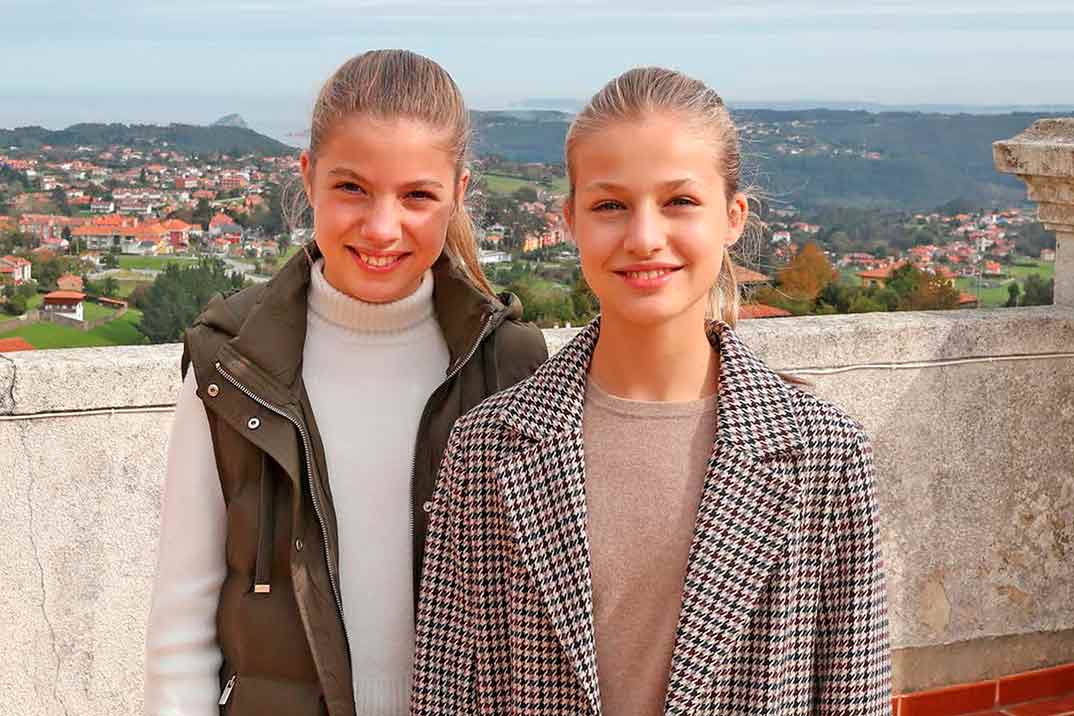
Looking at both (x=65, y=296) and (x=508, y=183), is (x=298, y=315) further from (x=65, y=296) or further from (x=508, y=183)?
(x=65, y=296)

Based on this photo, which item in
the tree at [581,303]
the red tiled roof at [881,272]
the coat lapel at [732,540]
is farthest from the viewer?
the red tiled roof at [881,272]

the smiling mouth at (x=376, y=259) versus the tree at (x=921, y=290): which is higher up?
the smiling mouth at (x=376, y=259)

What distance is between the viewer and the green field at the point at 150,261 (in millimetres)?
3861

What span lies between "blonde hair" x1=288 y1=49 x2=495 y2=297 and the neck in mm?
281

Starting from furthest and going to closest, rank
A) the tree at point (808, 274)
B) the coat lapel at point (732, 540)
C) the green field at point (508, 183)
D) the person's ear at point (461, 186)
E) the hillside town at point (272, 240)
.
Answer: the tree at point (808, 274), the hillside town at point (272, 240), the green field at point (508, 183), the person's ear at point (461, 186), the coat lapel at point (732, 540)

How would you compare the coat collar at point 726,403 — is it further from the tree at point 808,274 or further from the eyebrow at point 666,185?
the tree at point 808,274

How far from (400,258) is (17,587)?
55.9 inches

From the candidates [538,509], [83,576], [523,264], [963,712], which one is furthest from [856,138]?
[538,509]

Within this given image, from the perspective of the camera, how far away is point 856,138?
18.1 feet

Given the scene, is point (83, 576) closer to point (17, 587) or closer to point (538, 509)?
point (17, 587)

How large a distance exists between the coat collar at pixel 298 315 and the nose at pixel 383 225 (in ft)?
0.57

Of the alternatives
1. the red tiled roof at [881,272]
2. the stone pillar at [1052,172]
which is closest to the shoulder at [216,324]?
the stone pillar at [1052,172]

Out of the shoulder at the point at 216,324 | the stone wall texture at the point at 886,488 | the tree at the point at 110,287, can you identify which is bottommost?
the stone wall texture at the point at 886,488

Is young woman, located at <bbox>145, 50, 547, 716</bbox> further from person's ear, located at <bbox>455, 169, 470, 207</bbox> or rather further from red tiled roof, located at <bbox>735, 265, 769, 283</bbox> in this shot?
red tiled roof, located at <bbox>735, 265, 769, 283</bbox>
